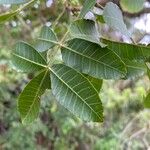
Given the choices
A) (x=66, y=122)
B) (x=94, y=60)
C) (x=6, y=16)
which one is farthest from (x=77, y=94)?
(x=66, y=122)

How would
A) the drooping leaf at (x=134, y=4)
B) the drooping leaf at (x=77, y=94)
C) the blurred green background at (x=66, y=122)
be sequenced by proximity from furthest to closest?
the blurred green background at (x=66, y=122) → the drooping leaf at (x=134, y=4) → the drooping leaf at (x=77, y=94)

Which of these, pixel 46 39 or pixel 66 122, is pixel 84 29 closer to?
pixel 46 39

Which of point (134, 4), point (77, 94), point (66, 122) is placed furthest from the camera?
point (66, 122)

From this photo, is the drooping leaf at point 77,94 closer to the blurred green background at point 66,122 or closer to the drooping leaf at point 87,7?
the drooping leaf at point 87,7

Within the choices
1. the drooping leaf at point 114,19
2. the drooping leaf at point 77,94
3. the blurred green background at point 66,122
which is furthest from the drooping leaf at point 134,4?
the blurred green background at point 66,122

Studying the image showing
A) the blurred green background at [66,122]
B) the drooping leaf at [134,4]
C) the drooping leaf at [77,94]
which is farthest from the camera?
the blurred green background at [66,122]

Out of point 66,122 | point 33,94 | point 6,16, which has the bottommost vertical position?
point 66,122

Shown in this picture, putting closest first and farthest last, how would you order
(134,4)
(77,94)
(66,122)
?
1. (77,94)
2. (134,4)
3. (66,122)

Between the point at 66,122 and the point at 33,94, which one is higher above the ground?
the point at 33,94
